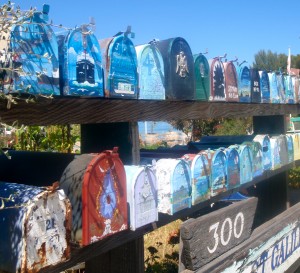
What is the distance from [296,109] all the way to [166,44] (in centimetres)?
162

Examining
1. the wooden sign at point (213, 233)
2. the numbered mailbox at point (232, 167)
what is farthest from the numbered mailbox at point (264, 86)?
the wooden sign at point (213, 233)

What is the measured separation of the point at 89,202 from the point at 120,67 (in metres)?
0.45

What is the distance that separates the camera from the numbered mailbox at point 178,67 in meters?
1.40

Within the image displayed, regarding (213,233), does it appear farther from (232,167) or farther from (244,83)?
(244,83)

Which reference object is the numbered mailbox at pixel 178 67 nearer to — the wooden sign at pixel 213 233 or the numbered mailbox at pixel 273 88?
the wooden sign at pixel 213 233

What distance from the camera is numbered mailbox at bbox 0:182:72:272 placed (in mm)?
789

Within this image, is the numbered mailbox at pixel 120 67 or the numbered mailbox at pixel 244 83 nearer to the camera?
the numbered mailbox at pixel 120 67

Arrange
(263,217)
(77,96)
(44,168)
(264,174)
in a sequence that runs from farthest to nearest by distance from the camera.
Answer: (263,217), (264,174), (44,168), (77,96)

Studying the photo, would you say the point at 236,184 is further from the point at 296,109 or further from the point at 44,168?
the point at 296,109

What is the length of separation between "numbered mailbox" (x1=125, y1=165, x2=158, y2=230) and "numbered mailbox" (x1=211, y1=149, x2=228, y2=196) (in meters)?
0.46

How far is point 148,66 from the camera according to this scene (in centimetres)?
132

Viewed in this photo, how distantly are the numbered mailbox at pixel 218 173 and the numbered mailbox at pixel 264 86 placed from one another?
649 millimetres

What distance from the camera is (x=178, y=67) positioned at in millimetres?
1440

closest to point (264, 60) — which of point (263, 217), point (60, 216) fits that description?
point (263, 217)
